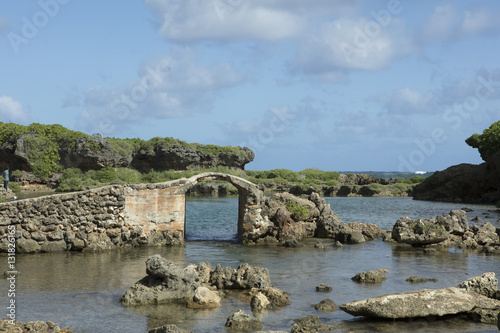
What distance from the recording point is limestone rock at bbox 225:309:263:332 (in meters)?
10.3

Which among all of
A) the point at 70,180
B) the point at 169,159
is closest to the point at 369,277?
the point at 70,180

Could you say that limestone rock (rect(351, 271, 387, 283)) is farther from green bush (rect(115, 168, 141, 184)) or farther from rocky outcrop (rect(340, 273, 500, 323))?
green bush (rect(115, 168, 141, 184))

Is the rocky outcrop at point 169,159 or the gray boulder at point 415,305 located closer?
the gray boulder at point 415,305

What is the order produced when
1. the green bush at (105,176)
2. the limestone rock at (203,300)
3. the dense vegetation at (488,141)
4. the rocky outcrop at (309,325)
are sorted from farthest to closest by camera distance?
the green bush at (105,176) → the dense vegetation at (488,141) → the limestone rock at (203,300) → the rocky outcrop at (309,325)

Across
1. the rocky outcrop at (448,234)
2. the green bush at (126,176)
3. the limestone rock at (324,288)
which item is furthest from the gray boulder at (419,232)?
the green bush at (126,176)

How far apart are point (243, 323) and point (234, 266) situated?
6496 millimetres

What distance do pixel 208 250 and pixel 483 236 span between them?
11.4 meters

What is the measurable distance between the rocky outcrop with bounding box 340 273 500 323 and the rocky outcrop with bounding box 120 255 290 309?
7.02ft

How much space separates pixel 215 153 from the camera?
2965 inches

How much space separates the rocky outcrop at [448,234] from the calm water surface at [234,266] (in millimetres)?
907

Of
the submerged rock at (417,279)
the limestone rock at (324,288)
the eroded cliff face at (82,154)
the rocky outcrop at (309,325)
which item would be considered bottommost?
the rocky outcrop at (309,325)

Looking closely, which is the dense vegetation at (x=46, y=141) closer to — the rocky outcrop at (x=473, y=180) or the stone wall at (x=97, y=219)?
the rocky outcrop at (x=473, y=180)

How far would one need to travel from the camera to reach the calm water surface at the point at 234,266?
35.6 feet

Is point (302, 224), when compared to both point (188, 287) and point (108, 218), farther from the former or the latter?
point (188, 287)
